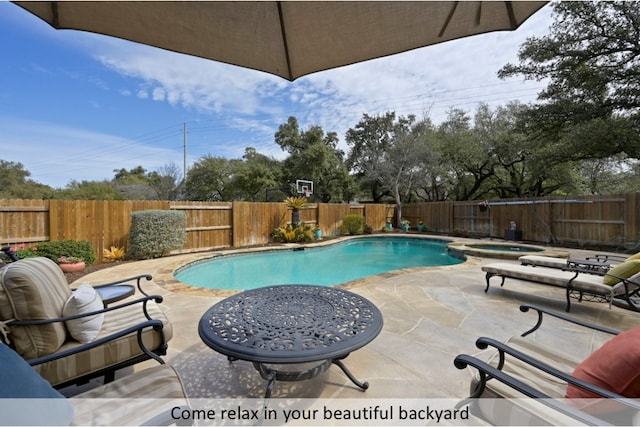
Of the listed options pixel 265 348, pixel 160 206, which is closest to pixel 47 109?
pixel 160 206

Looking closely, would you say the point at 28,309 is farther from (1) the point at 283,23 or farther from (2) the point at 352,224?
(2) the point at 352,224

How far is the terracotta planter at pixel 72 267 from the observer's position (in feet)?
17.0

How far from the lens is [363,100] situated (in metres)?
17.9

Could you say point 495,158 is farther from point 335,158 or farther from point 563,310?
point 563,310

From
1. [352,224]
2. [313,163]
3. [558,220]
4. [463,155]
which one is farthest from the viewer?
[313,163]

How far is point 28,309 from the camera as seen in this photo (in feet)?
5.10

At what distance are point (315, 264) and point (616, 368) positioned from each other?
7.01 m

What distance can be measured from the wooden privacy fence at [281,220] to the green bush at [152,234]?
33 cm

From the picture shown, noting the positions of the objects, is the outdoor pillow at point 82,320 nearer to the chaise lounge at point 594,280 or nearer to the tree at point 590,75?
the chaise lounge at point 594,280

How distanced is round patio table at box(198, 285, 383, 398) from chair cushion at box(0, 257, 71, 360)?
821mm

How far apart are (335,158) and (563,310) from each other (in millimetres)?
16156

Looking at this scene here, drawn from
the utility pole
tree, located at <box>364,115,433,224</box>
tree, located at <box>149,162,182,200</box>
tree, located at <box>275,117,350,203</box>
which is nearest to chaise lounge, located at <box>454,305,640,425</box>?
tree, located at <box>364,115,433,224</box>

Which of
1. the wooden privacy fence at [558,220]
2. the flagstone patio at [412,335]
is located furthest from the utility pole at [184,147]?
the wooden privacy fence at [558,220]

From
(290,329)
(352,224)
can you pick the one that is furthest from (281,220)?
(290,329)
